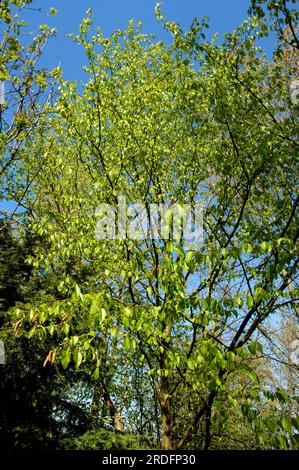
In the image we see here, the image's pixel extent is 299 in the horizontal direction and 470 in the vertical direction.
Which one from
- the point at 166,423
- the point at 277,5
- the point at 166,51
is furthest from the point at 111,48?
the point at 166,423

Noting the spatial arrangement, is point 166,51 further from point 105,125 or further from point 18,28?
point 18,28

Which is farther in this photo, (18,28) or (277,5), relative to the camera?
(18,28)

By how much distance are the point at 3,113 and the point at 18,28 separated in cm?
148

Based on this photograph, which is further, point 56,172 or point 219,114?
point 56,172

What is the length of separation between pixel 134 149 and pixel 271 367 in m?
13.1

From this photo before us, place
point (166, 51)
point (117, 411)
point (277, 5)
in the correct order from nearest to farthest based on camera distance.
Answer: point (277, 5), point (166, 51), point (117, 411)

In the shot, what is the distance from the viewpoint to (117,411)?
12211 mm

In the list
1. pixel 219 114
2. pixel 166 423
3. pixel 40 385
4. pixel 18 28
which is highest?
pixel 18 28

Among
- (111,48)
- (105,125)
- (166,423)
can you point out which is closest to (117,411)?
(166,423)

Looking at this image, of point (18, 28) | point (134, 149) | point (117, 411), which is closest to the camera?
point (18, 28)
